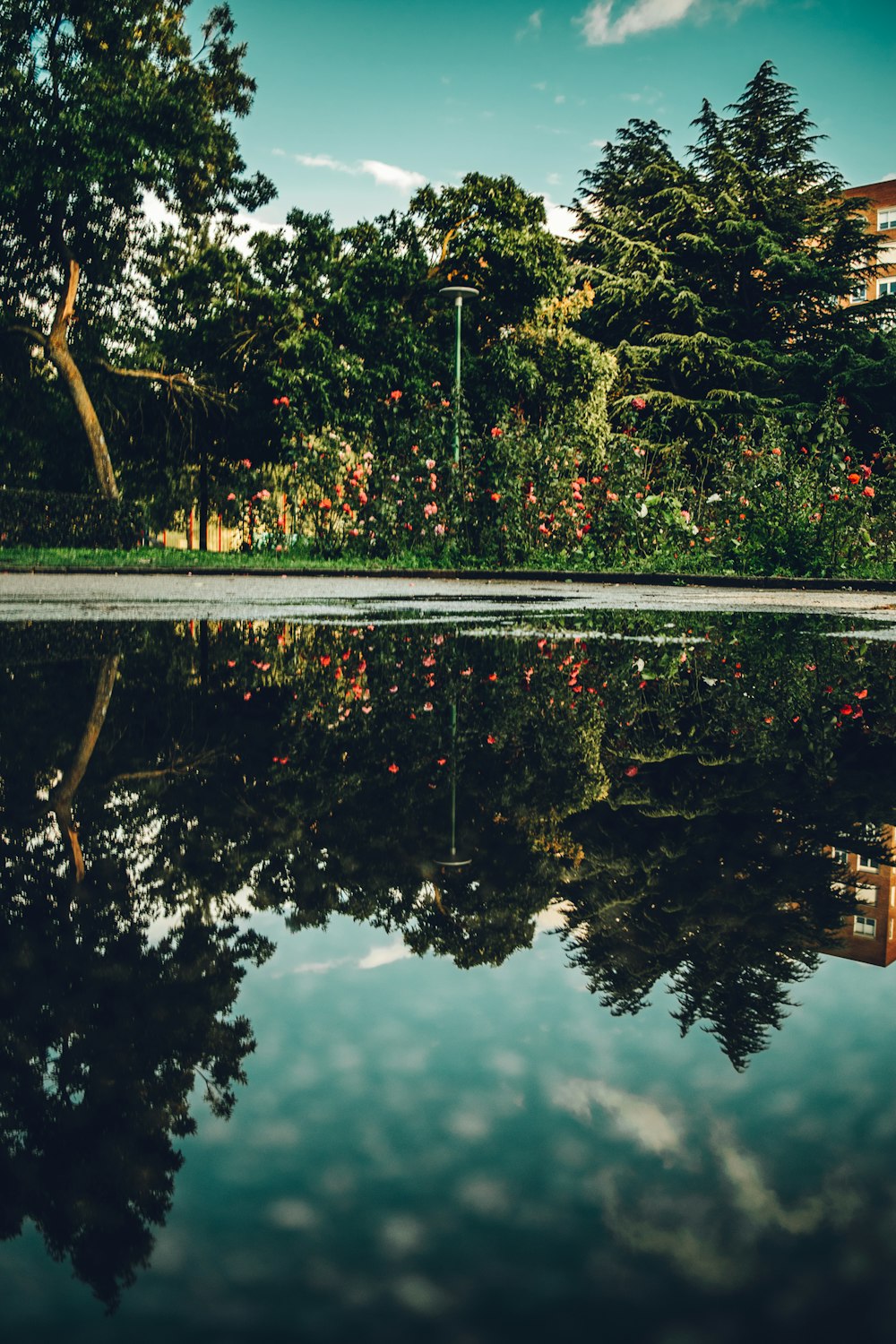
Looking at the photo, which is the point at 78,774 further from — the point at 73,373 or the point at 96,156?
the point at 73,373

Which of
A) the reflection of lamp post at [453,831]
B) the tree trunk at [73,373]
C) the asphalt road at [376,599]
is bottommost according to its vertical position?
the reflection of lamp post at [453,831]

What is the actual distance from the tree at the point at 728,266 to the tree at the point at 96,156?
589 inches

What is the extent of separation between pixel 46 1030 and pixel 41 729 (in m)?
2.66

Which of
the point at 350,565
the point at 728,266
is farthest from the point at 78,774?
the point at 728,266

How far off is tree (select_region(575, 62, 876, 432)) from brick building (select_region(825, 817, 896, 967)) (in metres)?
39.7

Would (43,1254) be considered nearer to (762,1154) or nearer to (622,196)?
(762,1154)

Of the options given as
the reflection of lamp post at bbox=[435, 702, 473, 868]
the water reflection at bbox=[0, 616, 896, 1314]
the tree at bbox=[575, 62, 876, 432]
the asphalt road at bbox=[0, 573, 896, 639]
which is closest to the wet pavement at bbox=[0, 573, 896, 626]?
the asphalt road at bbox=[0, 573, 896, 639]

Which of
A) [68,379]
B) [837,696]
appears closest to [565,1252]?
[837,696]

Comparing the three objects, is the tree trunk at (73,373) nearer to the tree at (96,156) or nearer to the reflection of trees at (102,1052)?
the tree at (96,156)

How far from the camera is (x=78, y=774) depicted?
322cm

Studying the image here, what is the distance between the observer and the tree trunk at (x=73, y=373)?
31203 mm

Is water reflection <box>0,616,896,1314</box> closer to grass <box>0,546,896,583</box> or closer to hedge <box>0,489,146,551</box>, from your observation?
grass <box>0,546,896,583</box>

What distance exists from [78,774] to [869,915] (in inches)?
82.2

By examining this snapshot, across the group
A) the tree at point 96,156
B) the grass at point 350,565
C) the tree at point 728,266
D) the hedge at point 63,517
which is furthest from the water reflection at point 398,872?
the tree at point 728,266
